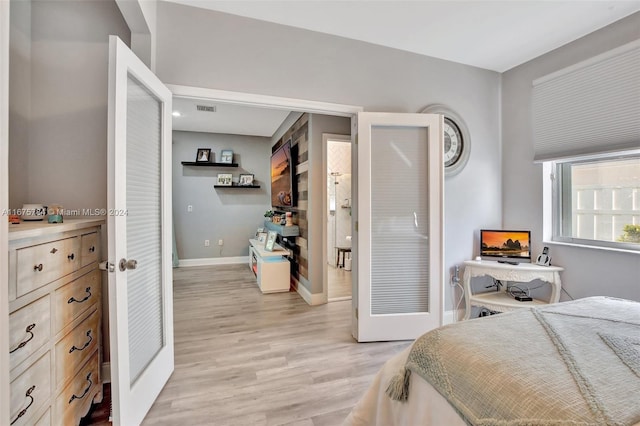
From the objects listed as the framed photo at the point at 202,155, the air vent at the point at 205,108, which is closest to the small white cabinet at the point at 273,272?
the air vent at the point at 205,108

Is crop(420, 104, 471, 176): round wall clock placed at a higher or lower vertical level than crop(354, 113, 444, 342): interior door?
higher

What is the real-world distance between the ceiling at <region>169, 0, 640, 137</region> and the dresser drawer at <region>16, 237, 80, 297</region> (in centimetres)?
145

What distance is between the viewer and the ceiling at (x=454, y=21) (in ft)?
6.82

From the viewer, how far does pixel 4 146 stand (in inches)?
31.0

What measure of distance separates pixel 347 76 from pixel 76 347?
2691mm

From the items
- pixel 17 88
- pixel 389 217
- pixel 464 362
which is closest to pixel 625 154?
pixel 389 217

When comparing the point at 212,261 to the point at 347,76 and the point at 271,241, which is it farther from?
the point at 347,76

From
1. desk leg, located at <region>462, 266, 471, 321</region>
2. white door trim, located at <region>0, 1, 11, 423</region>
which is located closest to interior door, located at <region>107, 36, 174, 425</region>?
white door trim, located at <region>0, 1, 11, 423</region>

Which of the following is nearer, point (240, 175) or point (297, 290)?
point (297, 290)

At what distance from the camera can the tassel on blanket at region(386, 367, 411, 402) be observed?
107 centimetres

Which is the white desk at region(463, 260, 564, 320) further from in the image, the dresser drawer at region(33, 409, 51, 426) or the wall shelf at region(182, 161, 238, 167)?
the wall shelf at region(182, 161, 238, 167)

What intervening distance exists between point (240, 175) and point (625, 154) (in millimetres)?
5454

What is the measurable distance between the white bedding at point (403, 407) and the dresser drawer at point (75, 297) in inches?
57.0

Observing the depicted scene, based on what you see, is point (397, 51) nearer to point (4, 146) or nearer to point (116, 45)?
point (116, 45)
